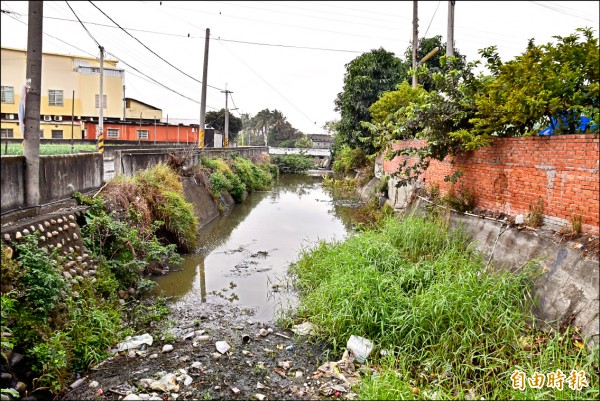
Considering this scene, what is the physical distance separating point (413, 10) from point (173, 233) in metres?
11.9

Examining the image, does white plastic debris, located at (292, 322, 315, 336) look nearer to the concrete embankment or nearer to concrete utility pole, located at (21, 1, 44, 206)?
the concrete embankment

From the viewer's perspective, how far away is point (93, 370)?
14.8ft

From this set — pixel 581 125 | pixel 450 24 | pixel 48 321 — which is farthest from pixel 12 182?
pixel 450 24

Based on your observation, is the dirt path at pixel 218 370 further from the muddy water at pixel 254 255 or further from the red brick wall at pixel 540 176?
the red brick wall at pixel 540 176

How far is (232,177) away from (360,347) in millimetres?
13431

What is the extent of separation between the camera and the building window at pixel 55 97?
28.7 meters

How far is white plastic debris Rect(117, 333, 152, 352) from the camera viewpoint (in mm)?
5024

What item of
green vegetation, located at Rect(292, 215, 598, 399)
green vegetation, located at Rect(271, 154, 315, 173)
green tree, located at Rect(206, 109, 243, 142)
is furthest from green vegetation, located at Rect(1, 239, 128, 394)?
green tree, located at Rect(206, 109, 243, 142)

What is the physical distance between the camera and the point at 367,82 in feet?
63.3

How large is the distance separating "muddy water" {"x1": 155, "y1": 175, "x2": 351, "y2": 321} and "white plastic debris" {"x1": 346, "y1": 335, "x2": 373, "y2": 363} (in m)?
1.73

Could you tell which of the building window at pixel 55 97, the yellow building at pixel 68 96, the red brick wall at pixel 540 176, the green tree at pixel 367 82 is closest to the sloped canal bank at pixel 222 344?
the red brick wall at pixel 540 176

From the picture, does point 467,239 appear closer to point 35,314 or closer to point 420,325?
point 420,325

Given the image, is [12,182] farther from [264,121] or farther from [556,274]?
[264,121]

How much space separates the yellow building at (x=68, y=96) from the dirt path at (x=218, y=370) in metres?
24.4
